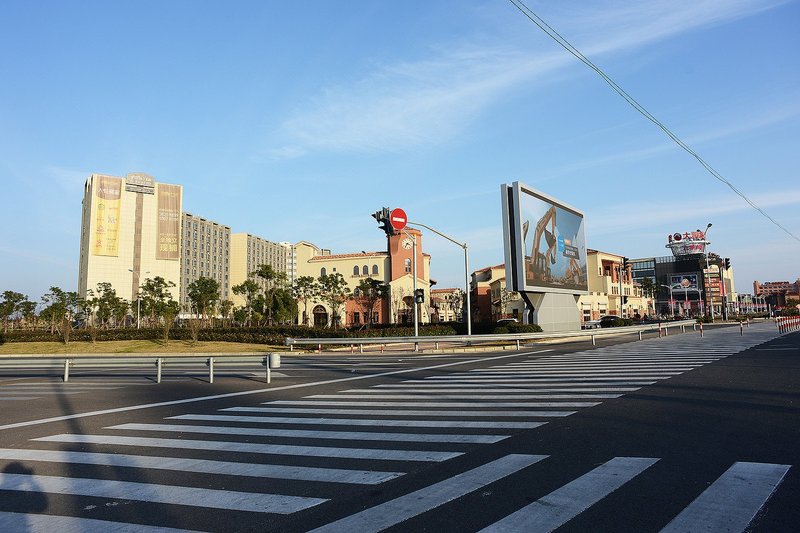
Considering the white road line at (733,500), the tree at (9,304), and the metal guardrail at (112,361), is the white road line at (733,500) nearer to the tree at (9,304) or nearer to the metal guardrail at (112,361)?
the metal guardrail at (112,361)

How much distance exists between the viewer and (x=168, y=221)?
13988 centimetres

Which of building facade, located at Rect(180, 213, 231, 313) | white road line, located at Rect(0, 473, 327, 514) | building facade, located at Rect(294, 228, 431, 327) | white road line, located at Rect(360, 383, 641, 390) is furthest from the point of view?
building facade, located at Rect(180, 213, 231, 313)

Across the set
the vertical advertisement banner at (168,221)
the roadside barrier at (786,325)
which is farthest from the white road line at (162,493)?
the vertical advertisement banner at (168,221)

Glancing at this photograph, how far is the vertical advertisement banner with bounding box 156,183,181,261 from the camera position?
138 m

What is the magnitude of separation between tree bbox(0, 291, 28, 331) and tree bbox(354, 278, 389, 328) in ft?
133

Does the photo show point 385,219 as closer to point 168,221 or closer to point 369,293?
point 369,293

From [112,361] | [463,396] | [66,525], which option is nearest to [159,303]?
[112,361]

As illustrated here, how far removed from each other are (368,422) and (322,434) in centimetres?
113

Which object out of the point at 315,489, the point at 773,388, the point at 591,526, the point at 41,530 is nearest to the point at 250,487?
the point at 315,489

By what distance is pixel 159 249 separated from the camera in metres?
137

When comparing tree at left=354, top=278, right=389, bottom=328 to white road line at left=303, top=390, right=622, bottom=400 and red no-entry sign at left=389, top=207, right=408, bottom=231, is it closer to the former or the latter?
red no-entry sign at left=389, top=207, right=408, bottom=231

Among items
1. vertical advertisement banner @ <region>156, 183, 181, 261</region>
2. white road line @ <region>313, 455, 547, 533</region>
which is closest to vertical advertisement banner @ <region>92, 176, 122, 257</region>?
vertical advertisement banner @ <region>156, 183, 181, 261</region>

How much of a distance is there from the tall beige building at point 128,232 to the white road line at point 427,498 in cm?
13185

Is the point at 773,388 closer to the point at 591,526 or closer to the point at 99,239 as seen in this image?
the point at 591,526
